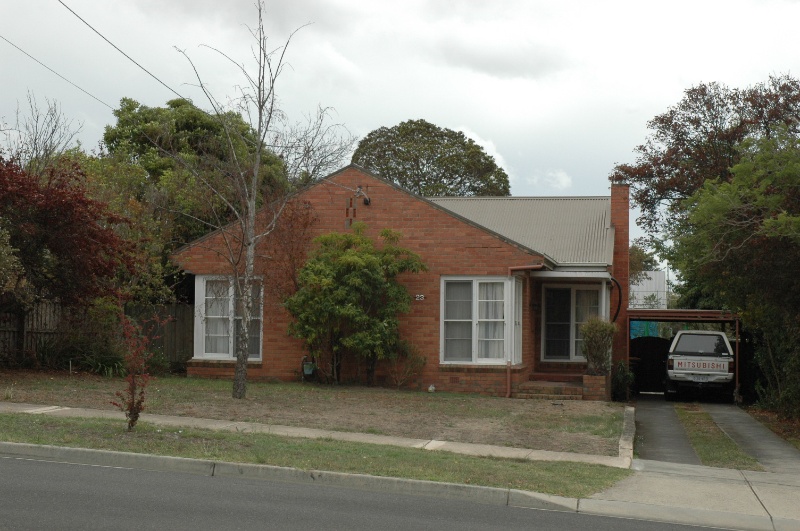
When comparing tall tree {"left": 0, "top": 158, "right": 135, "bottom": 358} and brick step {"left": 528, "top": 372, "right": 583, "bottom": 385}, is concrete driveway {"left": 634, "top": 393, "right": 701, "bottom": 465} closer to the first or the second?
brick step {"left": 528, "top": 372, "right": 583, "bottom": 385}

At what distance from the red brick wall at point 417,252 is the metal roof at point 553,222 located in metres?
2.03

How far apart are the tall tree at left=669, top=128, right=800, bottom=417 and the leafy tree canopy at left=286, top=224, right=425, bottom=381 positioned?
5951 mm

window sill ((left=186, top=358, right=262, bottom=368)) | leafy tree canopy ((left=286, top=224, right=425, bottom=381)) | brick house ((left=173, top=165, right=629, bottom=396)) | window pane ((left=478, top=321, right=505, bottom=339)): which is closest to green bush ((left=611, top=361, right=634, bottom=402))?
brick house ((left=173, top=165, right=629, bottom=396))

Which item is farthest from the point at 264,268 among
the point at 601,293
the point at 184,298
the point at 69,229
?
the point at 601,293

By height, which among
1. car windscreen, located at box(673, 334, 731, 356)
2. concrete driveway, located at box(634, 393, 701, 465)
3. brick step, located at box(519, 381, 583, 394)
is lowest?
concrete driveway, located at box(634, 393, 701, 465)

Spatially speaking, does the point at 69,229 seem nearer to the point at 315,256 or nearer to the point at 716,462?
the point at 315,256

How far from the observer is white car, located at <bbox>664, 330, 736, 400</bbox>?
24344 mm

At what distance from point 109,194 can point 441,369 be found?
968 centimetres

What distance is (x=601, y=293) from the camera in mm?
22438

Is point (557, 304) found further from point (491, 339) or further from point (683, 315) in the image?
point (491, 339)

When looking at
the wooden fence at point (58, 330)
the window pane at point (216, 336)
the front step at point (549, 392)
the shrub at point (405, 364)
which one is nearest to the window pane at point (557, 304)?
the front step at point (549, 392)

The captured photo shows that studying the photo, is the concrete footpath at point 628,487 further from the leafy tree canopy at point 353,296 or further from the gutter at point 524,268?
the gutter at point 524,268

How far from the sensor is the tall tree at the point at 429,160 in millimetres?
48906

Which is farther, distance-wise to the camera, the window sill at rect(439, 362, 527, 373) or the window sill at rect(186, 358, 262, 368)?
the window sill at rect(186, 358, 262, 368)
